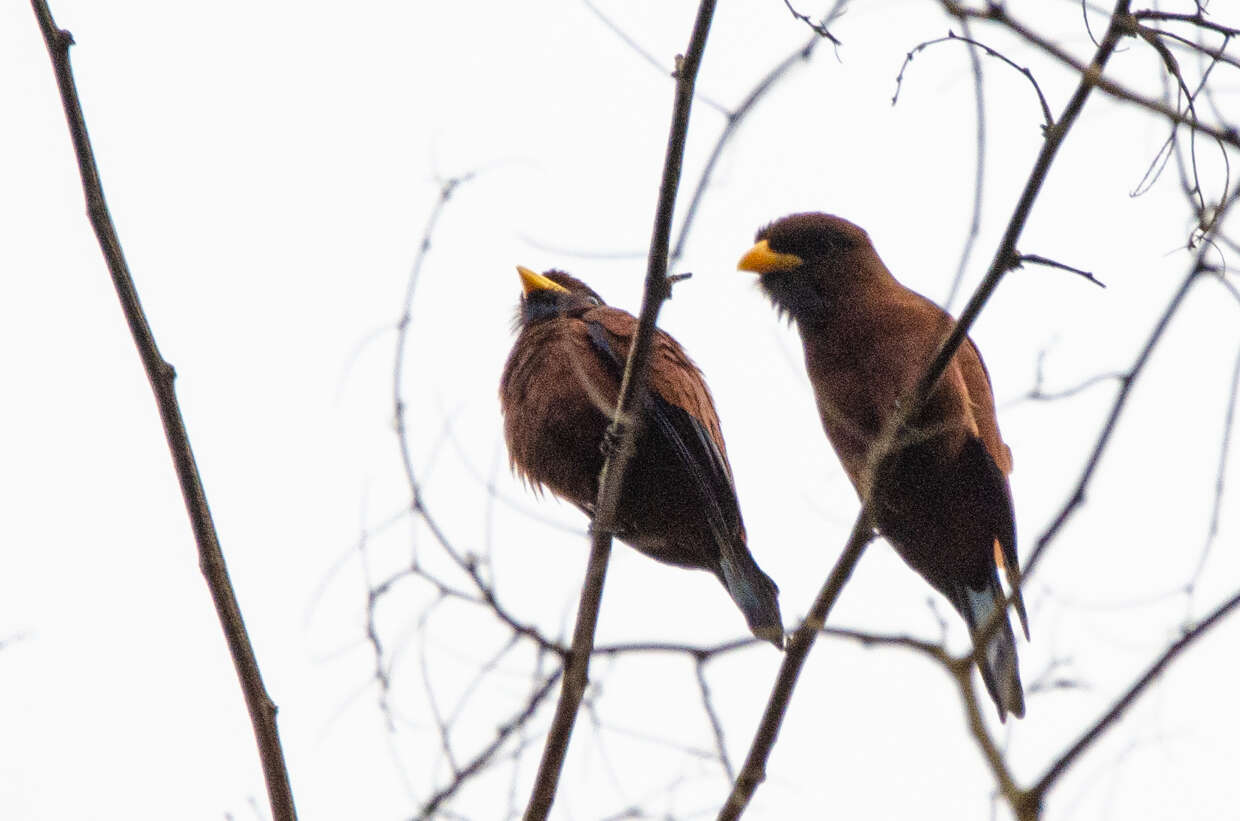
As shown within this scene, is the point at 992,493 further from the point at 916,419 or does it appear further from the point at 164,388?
the point at 164,388

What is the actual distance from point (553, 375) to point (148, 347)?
91.7 inches

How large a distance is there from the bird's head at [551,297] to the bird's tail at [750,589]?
3.62 ft

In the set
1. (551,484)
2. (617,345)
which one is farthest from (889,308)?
(551,484)

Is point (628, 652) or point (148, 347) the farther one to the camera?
point (628, 652)

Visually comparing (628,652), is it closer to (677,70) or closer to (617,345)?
(677,70)

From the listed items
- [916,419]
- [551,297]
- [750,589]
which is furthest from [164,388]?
[551,297]

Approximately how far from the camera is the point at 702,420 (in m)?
4.31

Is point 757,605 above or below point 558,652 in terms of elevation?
above

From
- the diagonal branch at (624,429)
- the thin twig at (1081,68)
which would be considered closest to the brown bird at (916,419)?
the diagonal branch at (624,429)

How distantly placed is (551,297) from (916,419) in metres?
1.76

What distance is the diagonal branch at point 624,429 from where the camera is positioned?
2.25m

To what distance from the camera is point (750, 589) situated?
407cm

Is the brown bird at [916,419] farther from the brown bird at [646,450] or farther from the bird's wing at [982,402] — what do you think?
the brown bird at [646,450]

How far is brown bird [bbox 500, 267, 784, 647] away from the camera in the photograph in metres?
4.13
